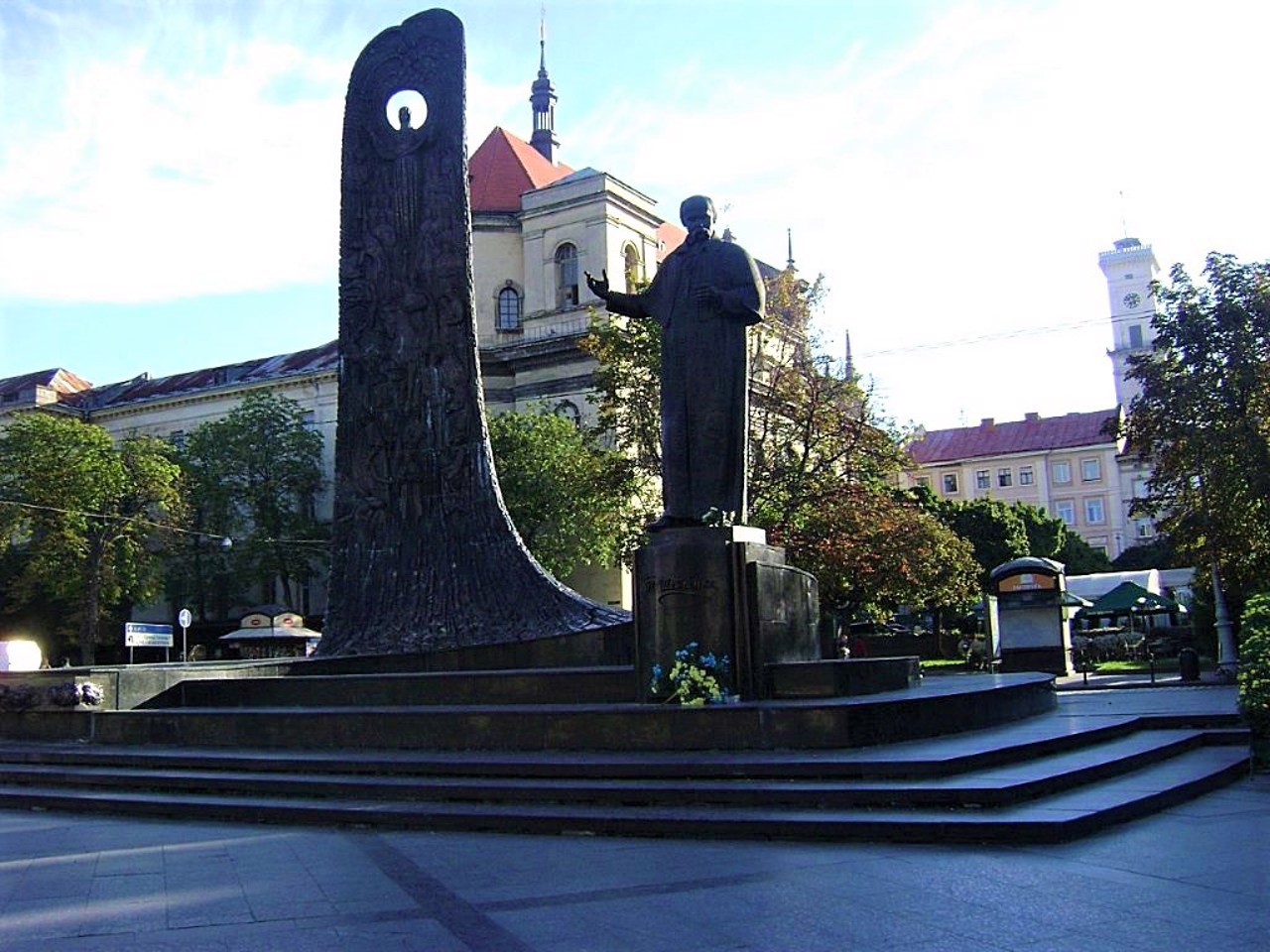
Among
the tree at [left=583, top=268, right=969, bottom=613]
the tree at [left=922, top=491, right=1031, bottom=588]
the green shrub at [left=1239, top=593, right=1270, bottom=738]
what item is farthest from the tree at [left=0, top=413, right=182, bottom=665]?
the green shrub at [left=1239, top=593, right=1270, bottom=738]

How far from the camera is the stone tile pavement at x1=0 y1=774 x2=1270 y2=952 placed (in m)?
4.83

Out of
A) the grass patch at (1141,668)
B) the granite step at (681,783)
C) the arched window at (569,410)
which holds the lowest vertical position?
the grass patch at (1141,668)

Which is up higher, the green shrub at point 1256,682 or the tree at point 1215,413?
the tree at point 1215,413

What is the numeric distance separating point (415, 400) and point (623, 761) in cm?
810

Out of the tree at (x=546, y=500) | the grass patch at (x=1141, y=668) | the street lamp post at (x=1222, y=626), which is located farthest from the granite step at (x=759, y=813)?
the tree at (x=546, y=500)

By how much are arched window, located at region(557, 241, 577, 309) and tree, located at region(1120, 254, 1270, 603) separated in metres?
32.0

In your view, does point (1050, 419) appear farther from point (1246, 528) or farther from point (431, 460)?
point (431, 460)

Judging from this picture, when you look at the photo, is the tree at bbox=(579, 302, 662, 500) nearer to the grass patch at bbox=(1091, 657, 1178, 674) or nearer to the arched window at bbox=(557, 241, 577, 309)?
the grass patch at bbox=(1091, 657, 1178, 674)

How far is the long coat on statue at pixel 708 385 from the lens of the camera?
1043cm

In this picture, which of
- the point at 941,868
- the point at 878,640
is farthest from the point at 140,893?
the point at 878,640

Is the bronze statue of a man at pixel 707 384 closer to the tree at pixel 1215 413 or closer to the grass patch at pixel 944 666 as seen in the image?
the tree at pixel 1215 413

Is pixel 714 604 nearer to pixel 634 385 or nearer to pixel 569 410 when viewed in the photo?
pixel 634 385

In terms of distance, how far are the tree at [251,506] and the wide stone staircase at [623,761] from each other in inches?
1567

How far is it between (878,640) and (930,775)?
34362 millimetres
